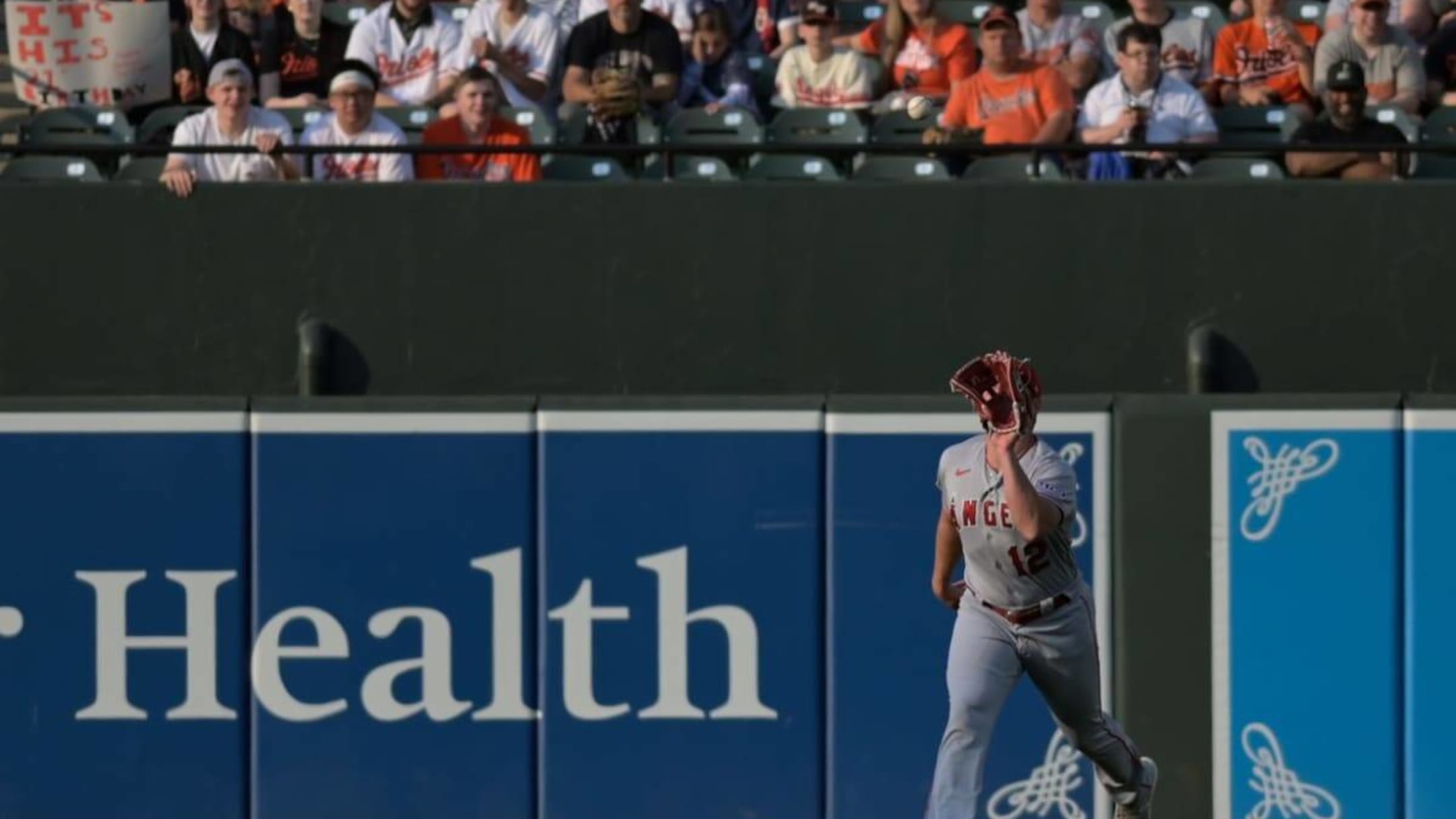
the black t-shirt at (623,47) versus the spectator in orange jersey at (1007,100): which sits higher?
the black t-shirt at (623,47)

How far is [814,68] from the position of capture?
1188cm

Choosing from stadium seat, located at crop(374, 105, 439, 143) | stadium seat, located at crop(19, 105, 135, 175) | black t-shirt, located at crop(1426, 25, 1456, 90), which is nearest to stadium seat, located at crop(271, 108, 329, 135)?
stadium seat, located at crop(374, 105, 439, 143)

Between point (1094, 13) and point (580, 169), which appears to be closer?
point (580, 169)

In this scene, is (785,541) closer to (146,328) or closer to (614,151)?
(614,151)

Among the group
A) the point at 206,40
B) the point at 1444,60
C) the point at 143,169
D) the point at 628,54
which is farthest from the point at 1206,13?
the point at 143,169

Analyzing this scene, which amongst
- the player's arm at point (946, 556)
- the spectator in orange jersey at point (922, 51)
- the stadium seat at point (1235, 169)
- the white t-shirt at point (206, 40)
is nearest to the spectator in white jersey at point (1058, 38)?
the spectator in orange jersey at point (922, 51)

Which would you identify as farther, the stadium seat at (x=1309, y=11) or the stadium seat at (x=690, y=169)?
the stadium seat at (x=1309, y=11)

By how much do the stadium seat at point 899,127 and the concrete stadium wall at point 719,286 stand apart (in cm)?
151

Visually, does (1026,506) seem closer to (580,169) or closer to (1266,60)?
(580,169)

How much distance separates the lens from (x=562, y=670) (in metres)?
9.49

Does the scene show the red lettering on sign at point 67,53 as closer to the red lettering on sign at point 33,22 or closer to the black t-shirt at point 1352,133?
the red lettering on sign at point 33,22

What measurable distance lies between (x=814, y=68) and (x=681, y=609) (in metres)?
3.48

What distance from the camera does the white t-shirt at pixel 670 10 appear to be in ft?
40.4

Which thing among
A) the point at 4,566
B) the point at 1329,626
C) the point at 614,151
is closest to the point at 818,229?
the point at 614,151
